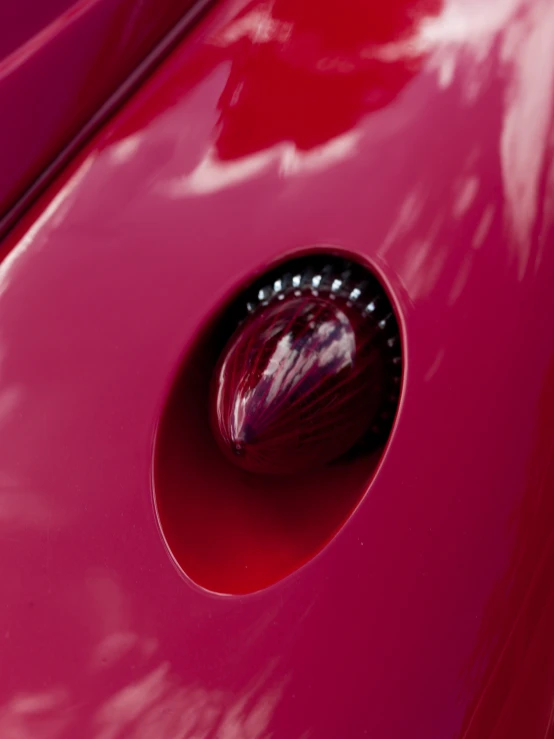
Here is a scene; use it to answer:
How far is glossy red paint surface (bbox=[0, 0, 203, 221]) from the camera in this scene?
0.79 metres

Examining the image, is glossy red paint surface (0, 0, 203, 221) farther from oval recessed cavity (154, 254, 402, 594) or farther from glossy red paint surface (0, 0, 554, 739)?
oval recessed cavity (154, 254, 402, 594)

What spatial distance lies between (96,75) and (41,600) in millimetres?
457

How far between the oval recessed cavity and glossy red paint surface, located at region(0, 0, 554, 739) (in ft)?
0.07

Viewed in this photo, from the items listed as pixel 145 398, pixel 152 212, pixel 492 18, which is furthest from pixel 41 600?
pixel 492 18

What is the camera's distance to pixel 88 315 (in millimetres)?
719

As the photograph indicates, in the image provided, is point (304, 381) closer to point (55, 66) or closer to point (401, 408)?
point (401, 408)

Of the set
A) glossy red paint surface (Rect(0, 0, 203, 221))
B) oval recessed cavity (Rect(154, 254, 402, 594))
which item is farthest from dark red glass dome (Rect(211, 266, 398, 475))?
glossy red paint surface (Rect(0, 0, 203, 221))

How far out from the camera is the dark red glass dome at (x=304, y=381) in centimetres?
61

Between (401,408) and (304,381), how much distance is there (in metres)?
0.07

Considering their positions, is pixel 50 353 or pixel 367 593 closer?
pixel 367 593

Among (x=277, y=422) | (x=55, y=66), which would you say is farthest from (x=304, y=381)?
(x=55, y=66)

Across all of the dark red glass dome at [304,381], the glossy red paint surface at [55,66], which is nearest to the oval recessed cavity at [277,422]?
the dark red glass dome at [304,381]

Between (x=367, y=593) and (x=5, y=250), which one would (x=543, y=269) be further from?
(x=5, y=250)

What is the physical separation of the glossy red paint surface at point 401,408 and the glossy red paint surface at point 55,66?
0.06 meters
